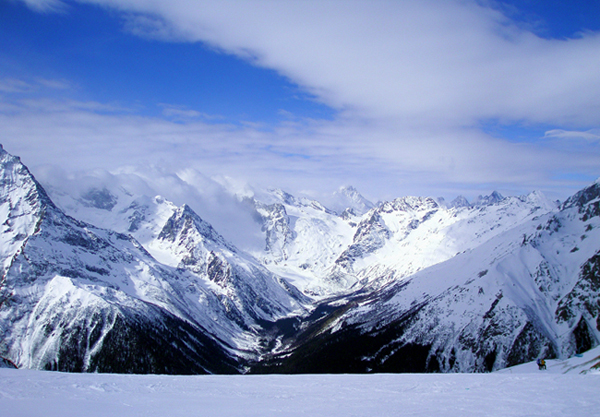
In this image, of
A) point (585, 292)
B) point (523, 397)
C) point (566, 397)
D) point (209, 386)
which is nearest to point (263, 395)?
point (209, 386)

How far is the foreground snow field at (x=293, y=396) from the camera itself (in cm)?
3030

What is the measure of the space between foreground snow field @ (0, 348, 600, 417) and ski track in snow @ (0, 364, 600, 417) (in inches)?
2.8

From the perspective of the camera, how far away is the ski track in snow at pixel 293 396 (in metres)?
30.3

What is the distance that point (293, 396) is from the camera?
125 ft

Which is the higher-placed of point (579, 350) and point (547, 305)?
point (547, 305)

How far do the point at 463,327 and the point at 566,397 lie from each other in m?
182

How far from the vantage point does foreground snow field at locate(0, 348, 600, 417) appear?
3030cm

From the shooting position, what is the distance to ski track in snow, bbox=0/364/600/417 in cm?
3030

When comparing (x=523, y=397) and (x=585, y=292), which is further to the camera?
(x=585, y=292)

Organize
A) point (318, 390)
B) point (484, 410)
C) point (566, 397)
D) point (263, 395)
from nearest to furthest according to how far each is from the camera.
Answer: point (484, 410), point (566, 397), point (263, 395), point (318, 390)

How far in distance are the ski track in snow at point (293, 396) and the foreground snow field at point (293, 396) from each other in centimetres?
7

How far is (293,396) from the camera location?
125 ft

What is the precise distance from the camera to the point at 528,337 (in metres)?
175

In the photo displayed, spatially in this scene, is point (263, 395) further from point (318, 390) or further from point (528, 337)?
point (528, 337)
